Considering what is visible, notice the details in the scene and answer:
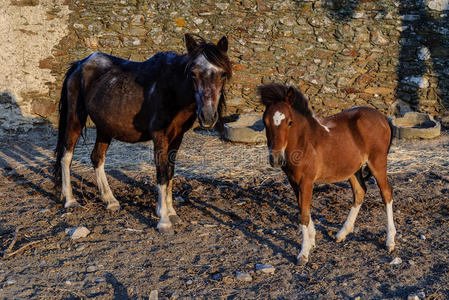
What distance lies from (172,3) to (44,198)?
4.98 m

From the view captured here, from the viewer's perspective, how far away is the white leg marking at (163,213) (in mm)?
4273

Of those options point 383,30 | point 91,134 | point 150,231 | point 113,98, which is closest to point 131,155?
point 91,134

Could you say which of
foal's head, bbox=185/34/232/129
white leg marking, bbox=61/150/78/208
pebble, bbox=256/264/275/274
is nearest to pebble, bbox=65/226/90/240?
white leg marking, bbox=61/150/78/208

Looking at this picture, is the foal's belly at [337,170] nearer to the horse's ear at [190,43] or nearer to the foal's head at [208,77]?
the foal's head at [208,77]

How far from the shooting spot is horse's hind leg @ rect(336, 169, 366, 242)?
13.0 ft

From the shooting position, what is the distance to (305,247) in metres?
3.59

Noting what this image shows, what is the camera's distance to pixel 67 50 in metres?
8.56

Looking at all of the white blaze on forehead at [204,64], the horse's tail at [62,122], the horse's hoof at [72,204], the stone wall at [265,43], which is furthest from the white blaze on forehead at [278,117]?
the stone wall at [265,43]

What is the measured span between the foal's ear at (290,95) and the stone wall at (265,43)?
5.35 meters

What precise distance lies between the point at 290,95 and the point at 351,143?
79 centimetres

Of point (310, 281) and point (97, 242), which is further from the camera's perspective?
point (97, 242)

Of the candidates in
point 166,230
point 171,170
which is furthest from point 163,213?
point 171,170

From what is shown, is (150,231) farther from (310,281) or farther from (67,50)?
(67,50)

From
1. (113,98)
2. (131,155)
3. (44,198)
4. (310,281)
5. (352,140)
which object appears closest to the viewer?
(310,281)
